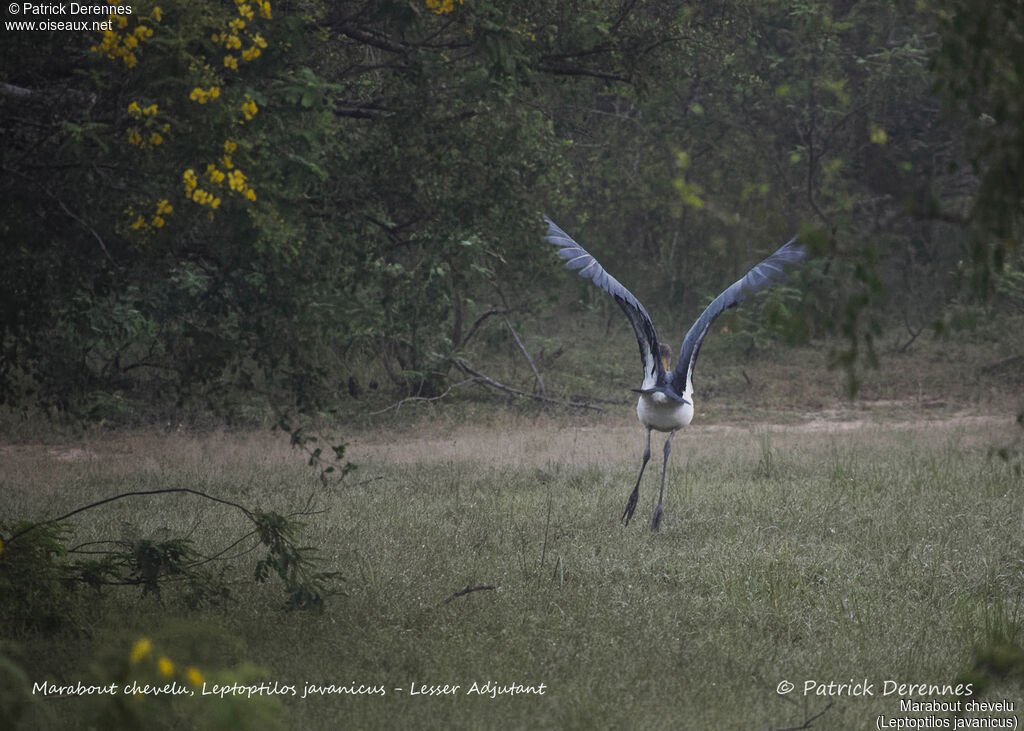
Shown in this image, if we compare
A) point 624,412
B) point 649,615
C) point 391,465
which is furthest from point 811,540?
point 624,412

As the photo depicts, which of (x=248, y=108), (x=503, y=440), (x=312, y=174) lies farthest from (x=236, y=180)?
(x=503, y=440)

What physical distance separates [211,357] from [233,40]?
5.64 ft

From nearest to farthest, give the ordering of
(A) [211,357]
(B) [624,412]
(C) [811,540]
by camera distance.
Answer: (A) [211,357], (C) [811,540], (B) [624,412]

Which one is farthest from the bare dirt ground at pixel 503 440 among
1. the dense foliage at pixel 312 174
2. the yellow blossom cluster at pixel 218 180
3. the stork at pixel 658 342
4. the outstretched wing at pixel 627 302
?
the yellow blossom cluster at pixel 218 180

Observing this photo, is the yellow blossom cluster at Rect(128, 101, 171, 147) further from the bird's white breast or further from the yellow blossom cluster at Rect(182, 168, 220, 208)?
the bird's white breast

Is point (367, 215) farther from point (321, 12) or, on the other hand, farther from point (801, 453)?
point (801, 453)

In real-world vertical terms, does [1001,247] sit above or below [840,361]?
above

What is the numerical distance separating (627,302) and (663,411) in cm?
91

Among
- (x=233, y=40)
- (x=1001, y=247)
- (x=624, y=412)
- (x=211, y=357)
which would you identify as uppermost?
(x=233, y=40)

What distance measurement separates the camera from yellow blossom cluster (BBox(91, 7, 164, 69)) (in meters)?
4.92

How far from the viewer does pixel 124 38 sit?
5008 millimetres

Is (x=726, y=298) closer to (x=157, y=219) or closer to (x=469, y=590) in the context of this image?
(x=469, y=590)

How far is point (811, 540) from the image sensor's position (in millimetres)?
7359
